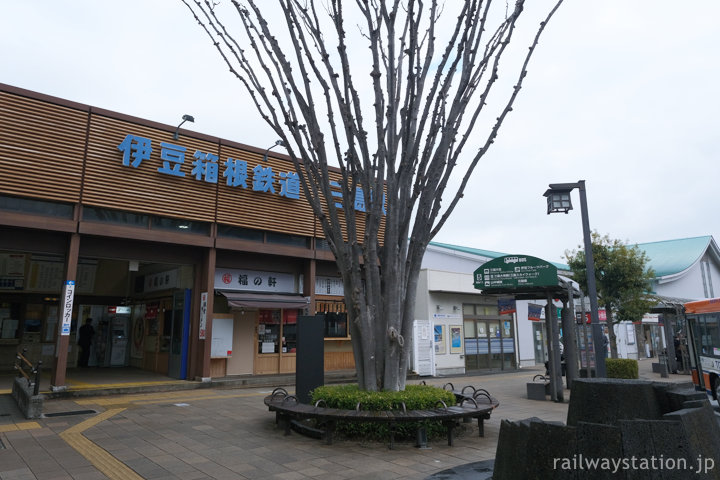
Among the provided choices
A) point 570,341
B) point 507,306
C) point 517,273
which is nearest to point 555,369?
point 570,341

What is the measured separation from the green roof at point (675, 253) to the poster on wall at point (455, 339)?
82.4 feet

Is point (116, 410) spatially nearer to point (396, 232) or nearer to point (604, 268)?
point (396, 232)

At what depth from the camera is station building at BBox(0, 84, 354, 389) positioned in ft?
40.7

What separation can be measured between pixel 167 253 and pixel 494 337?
47.3 feet

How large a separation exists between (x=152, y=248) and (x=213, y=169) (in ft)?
9.99

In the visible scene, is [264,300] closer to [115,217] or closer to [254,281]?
[254,281]

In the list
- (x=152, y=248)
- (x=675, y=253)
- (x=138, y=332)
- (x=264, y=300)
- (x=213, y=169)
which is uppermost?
(x=675, y=253)

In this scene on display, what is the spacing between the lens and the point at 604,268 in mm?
19094

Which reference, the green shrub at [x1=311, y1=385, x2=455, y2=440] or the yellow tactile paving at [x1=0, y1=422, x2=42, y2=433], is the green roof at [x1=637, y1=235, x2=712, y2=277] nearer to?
the green shrub at [x1=311, y1=385, x2=455, y2=440]

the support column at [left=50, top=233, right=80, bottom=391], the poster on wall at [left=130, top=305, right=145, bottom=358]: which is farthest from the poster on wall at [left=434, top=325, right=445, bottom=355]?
the support column at [left=50, top=233, right=80, bottom=391]

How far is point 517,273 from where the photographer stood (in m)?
12.5

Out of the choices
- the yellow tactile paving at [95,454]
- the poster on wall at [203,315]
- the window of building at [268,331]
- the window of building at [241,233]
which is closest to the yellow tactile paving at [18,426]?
the yellow tactile paving at [95,454]

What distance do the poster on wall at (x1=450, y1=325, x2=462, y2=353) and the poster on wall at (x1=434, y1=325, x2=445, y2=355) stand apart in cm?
53

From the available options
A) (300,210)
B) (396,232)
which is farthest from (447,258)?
(396,232)
